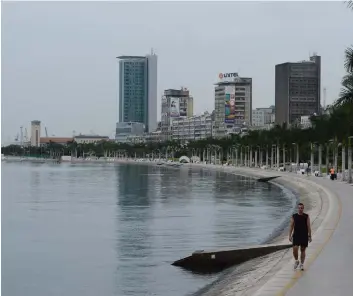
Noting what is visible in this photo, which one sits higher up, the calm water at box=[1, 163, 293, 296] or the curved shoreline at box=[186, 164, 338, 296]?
the curved shoreline at box=[186, 164, 338, 296]

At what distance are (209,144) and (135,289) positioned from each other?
15358cm

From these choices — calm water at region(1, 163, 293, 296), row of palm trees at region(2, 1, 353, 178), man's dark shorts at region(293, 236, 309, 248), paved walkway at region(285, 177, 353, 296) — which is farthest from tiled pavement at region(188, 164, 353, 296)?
row of palm trees at region(2, 1, 353, 178)

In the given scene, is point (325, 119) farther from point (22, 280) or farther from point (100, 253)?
point (22, 280)

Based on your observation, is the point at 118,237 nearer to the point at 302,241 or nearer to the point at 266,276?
the point at 266,276

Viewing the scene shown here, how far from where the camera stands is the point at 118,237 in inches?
1198

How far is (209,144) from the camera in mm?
172500

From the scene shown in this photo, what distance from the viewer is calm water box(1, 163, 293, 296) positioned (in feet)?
66.4

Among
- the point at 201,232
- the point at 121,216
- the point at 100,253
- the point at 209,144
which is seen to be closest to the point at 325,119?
the point at 121,216

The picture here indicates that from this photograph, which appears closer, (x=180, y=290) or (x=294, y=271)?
(x=294, y=271)

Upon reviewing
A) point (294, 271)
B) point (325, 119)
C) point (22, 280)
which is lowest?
point (22, 280)

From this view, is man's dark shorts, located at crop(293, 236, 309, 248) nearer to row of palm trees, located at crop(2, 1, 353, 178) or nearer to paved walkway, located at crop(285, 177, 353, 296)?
paved walkway, located at crop(285, 177, 353, 296)

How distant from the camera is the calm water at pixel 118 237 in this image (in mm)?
20234

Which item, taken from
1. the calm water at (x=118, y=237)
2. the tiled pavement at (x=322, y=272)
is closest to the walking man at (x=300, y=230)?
the tiled pavement at (x=322, y=272)

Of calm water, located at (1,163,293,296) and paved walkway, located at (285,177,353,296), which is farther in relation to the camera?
calm water, located at (1,163,293,296)
